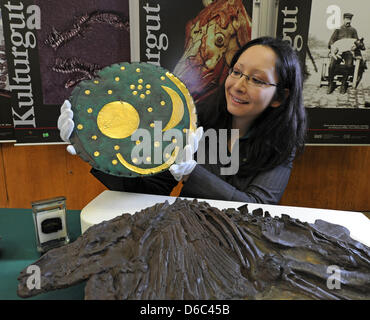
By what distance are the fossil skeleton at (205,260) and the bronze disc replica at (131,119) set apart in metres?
0.24

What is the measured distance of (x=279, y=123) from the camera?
1.47 meters

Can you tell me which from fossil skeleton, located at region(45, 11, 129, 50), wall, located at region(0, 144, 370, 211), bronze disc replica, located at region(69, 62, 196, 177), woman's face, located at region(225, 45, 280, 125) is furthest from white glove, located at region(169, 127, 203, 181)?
wall, located at region(0, 144, 370, 211)

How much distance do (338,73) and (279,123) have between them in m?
1.02

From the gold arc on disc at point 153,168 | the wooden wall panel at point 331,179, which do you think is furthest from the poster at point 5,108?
the wooden wall panel at point 331,179

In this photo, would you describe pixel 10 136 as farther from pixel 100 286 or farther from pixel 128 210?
pixel 100 286

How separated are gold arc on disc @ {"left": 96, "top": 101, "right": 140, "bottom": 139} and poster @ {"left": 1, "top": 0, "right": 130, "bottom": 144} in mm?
1178

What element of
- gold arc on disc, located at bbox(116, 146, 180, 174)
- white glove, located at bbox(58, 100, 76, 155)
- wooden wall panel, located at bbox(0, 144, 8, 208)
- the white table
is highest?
white glove, located at bbox(58, 100, 76, 155)

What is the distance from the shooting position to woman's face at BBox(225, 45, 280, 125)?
1387 millimetres

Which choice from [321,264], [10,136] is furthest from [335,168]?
[10,136]

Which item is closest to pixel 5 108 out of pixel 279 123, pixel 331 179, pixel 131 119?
pixel 131 119

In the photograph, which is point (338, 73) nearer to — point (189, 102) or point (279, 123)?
point (279, 123)

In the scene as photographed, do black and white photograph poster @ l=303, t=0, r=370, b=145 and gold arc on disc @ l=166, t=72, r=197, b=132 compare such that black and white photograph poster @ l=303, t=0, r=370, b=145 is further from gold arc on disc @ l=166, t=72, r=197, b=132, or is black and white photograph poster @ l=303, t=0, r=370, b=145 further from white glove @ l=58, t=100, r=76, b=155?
white glove @ l=58, t=100, r=76, b=155

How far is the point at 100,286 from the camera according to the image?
71 cm
